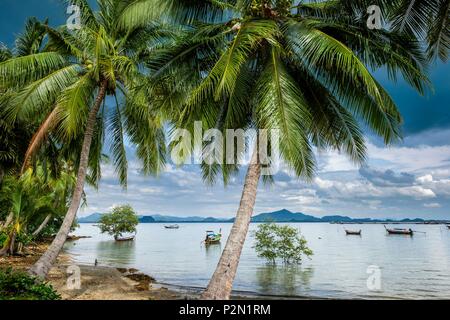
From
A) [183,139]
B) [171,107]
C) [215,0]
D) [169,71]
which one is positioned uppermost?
[215,0]

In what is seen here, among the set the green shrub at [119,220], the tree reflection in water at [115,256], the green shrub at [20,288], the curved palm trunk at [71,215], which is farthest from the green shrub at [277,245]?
the green shrub at [119,220]

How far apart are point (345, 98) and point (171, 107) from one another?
4.93 meters

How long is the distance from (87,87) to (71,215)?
4.48 metres

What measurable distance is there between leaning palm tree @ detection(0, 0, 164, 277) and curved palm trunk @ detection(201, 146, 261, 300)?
478 cm

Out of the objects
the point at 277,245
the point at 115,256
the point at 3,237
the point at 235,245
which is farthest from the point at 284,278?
the point at 115,256

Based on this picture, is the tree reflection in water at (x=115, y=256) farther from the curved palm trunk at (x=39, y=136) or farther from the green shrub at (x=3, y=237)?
the curved palm trunk at (x=39, y=136)

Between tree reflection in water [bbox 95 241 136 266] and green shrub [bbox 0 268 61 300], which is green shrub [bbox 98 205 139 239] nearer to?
tree reflection in water [bbox 95 241 136 266]

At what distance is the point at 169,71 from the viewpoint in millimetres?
9992

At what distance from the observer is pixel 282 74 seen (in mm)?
8875

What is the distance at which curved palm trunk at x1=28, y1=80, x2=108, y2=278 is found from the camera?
37.8ft

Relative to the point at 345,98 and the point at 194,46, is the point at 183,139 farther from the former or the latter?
the point at 345,98
